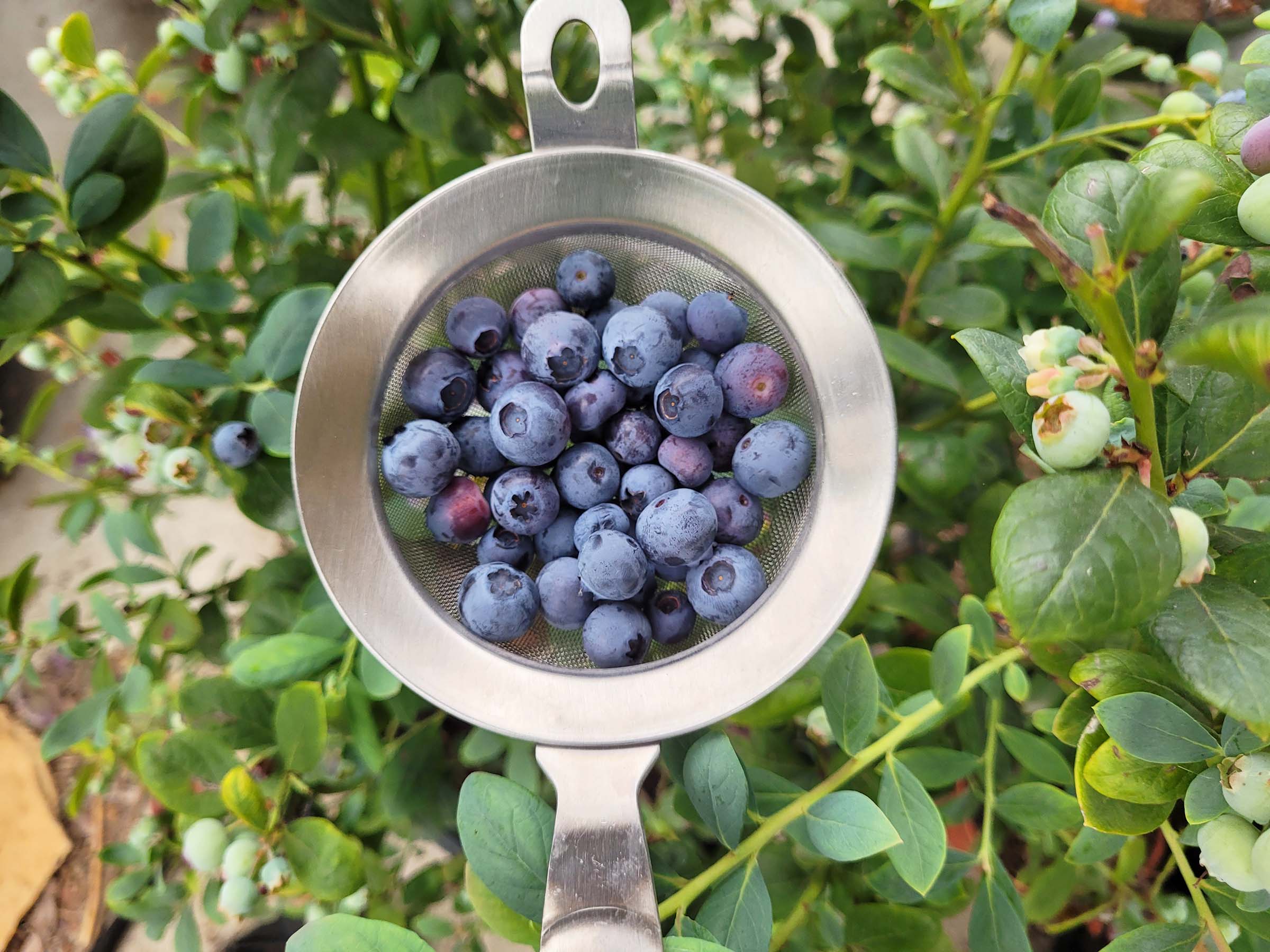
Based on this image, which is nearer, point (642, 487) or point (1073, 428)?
point (1073, 428)

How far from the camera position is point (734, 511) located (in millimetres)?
580

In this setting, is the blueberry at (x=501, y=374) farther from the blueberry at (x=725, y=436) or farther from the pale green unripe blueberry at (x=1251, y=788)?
the pale green unripe blueberry at (x=1251, y=788)

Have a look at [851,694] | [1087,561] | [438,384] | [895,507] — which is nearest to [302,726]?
[438,384]

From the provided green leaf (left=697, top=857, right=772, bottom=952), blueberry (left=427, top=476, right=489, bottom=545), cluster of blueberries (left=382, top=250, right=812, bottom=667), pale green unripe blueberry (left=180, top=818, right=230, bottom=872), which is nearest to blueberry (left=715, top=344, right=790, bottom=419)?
cluster of blueberries (left=382, top=250, right=812, bottom=667)

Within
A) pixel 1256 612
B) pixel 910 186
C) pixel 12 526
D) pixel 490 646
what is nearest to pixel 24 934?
pixel 12 526

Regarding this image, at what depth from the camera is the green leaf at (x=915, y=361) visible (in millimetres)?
552

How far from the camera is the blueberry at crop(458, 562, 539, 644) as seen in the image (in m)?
0.54

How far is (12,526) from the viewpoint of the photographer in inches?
47.7

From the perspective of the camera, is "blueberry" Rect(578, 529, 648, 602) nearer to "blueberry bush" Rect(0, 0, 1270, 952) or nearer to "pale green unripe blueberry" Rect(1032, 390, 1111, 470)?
"blueberry bush" Rect(0, 0, 1270, 952)

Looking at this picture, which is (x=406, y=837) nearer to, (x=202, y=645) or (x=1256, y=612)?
(x=202, y=645)

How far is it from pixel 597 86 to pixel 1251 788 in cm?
55

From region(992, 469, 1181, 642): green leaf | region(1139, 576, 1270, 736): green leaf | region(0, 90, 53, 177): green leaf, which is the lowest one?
region(1139, 576, 1270, 736): green leaf

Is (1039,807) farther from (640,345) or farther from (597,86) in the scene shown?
(597,86)

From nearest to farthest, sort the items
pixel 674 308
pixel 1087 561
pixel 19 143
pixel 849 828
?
pixel 1087 561
pixel 849 828
pixel 19 143
pixel 674 308
